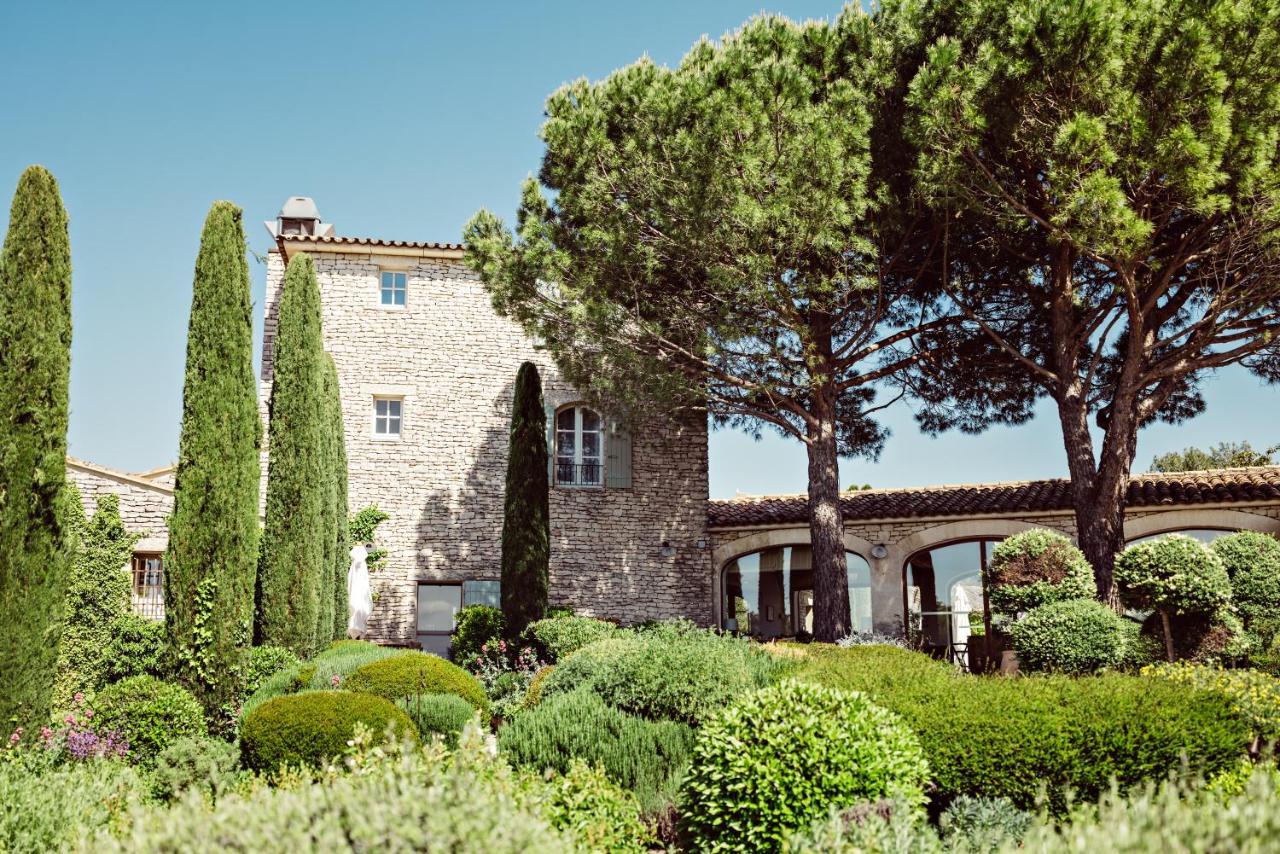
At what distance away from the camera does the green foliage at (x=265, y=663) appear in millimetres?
11731

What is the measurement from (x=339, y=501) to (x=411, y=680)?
27.6 ft

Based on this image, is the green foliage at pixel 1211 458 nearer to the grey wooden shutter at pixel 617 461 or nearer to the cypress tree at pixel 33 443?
the grey wooden shutter at pixel 617 461

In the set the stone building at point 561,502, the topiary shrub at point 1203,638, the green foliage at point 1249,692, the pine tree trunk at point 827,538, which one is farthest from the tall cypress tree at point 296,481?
the topiary shrub at point 1203,638

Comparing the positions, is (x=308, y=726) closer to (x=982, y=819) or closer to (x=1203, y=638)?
(x=982, y=819)

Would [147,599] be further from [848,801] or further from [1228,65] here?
[1228,65]

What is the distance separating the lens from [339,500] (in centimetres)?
1725

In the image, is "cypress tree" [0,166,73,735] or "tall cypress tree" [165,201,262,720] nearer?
"cypress tree" [0,166,73,735]

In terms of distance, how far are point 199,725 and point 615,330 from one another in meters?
Answer: 7.79

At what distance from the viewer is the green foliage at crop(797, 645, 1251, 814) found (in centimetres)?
597

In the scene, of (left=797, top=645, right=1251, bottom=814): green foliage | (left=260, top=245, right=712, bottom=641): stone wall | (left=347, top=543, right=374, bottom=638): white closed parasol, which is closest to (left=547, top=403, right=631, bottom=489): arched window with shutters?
(left=260, top=245, right=712, bottom=641): stone wall

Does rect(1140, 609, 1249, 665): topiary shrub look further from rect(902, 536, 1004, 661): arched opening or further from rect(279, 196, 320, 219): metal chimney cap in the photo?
rect(279, 196, 320, 219): metal chimney cap

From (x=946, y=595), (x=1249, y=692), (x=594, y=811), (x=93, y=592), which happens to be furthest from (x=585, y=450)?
(x=594, y=811)

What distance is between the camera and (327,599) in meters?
15.1

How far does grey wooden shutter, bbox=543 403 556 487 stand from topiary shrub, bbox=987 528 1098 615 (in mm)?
9531
